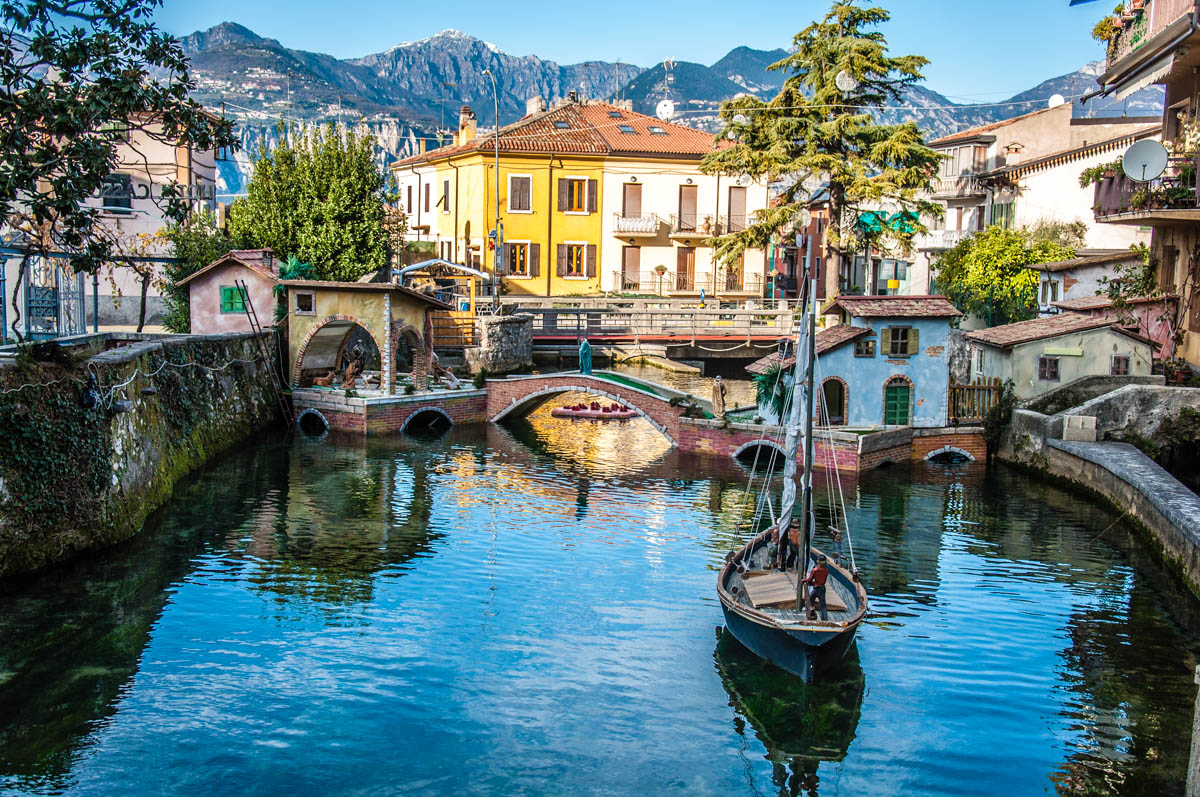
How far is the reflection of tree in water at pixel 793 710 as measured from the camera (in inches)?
580

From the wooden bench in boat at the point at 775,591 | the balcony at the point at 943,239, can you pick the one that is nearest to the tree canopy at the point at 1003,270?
the balcony at the point at 943,239

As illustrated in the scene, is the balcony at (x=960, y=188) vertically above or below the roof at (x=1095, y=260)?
above

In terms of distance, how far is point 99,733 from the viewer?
14711 millimetres

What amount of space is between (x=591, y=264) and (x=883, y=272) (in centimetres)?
1927

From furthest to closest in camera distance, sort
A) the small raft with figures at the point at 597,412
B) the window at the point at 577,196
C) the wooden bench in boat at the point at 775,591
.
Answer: the window at the point at 577,196 → the small raft with figures at the point at 597,412 → the wooden bench in boat at the point at 775,591

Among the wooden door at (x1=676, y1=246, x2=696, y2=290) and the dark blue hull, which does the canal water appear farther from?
the wooden door at (x1=676, y1=246, x2=696, y2=290)

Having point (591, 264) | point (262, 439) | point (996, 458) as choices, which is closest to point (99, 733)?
point (262, 439)

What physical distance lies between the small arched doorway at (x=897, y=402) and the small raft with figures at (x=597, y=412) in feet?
39.2

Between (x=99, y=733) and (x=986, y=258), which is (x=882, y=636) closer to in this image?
(x=99, y=733)

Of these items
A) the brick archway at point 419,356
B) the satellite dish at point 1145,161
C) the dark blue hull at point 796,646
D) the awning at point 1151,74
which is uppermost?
the awning at point 1151,74

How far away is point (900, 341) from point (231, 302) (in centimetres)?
2351

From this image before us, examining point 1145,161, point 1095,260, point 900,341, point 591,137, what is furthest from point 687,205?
point 1145,161

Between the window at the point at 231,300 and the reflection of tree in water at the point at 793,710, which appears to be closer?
the reflection of tree in water at the point at 793,710

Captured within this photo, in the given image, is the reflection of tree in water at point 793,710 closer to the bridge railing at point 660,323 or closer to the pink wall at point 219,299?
the pink wall at point 219,299
